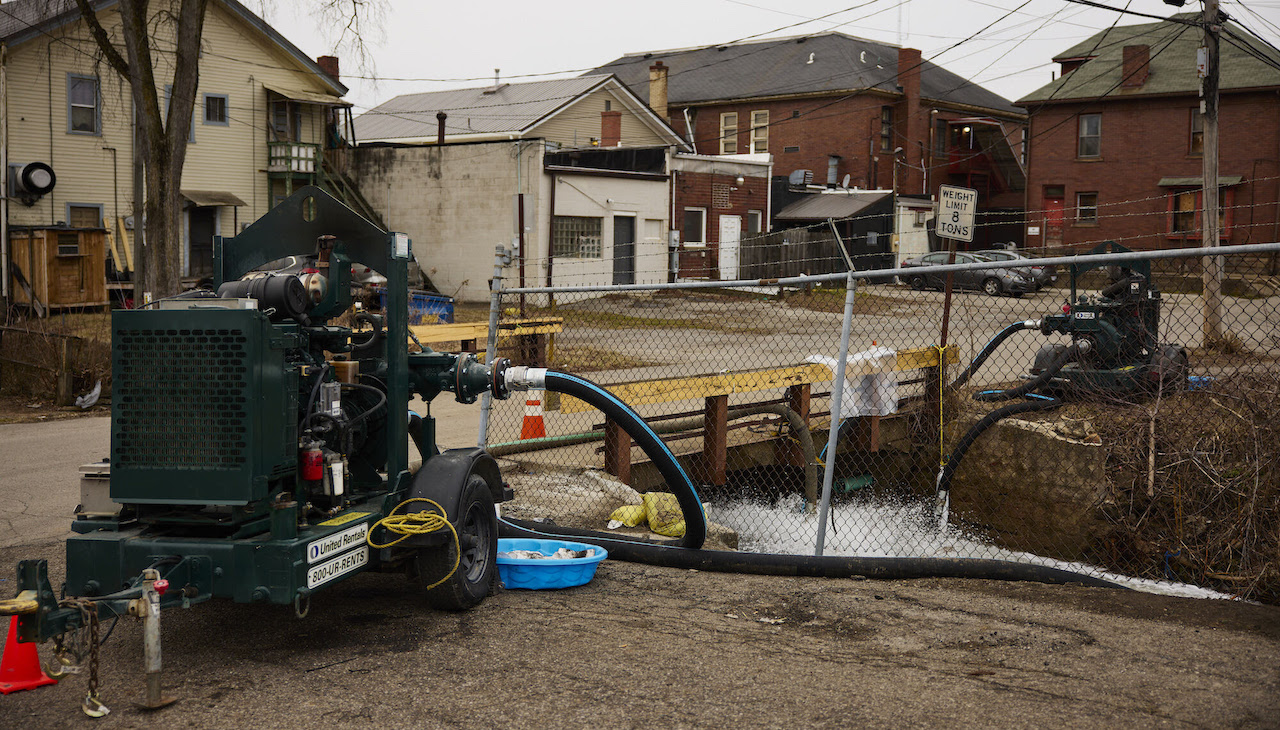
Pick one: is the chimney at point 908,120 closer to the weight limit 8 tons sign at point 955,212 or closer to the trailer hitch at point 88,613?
the weight limit 8 tons sign at point 955,212

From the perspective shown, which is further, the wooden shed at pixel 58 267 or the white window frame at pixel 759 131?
the white window frame at pixel 759 131

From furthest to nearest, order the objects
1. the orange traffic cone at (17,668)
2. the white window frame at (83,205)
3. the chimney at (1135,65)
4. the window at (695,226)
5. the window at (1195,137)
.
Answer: the chimney at (1135,65), the window at (1195,137), the window at (695,226), the white window frame at (83,205), the orange traffic cone at (17,668)

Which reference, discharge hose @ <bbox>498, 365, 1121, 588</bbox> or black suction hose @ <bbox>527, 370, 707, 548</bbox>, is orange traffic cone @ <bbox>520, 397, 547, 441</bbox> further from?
black suction hose @ <bbox>527, 370, 707, 548</bbox>

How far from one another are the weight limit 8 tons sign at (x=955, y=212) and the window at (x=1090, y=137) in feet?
114

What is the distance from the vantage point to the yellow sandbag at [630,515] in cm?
777

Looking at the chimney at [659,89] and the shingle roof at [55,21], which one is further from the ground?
the chimney at [659,89]

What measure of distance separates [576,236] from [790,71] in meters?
22.0

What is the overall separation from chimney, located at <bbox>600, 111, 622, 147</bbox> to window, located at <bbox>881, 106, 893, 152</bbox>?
13883 millimetres

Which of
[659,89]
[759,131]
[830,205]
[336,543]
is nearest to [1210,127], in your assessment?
[336,543]

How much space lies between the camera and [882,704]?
4.32 meters

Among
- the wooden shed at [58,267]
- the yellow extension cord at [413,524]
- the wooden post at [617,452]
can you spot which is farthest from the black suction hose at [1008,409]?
the wooden shed at [58,267]

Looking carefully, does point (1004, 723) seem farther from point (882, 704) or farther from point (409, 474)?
point (409, 474)

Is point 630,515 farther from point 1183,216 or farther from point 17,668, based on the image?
point 1183,216

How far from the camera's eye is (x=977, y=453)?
988 centimetres
